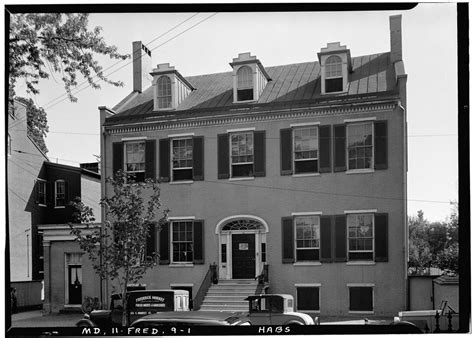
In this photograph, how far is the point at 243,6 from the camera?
29.1 feet

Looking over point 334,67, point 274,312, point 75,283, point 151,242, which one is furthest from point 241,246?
point 334,67

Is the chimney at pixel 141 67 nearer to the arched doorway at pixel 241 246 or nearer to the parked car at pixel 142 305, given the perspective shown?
the arched doorway at pixel 241 246

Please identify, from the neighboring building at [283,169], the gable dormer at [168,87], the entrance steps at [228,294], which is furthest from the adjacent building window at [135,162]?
the entrance steps at [228,294]

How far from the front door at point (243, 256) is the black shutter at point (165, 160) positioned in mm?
1482

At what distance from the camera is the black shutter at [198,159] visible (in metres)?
10.2

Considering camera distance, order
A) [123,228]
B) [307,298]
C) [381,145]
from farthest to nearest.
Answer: [123,228]
[307,298]
[381,145]

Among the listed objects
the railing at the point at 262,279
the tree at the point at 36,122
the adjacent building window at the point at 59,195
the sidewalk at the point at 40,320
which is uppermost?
the tree at the point at 36,122

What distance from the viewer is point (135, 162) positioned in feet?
33.5

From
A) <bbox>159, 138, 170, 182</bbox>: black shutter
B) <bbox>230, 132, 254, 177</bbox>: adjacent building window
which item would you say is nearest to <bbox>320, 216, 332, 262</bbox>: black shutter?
<bbox>230, 132, 254, 177</bbox>: adjacent building window

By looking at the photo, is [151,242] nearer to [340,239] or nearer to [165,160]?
[165,160]

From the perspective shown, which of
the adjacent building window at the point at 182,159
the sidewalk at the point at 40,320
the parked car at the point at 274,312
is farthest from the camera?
the adjacent building window at the point at 182,159

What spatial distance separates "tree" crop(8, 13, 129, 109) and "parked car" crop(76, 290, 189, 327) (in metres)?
3.21

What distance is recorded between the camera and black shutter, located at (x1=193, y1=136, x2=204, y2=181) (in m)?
10.2

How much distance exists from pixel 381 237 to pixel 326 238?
0.85 m
